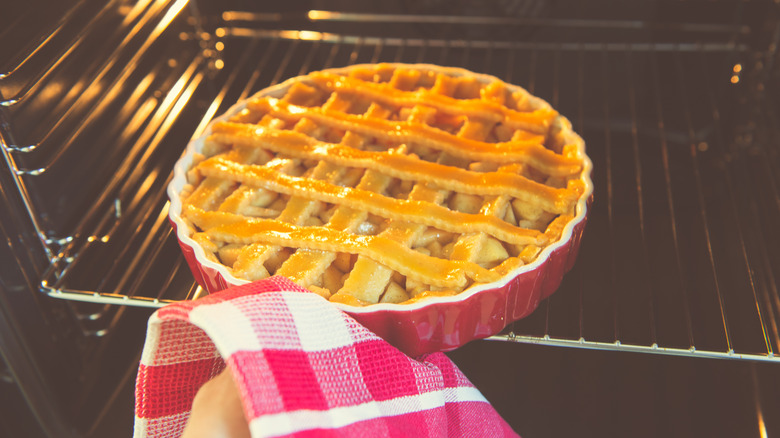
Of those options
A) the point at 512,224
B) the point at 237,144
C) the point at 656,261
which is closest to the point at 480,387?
the point at 512,224

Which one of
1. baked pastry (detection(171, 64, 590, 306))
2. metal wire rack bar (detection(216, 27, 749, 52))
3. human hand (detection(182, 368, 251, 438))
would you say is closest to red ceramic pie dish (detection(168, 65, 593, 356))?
baked pastry (detection(171, 64, 590, 306))

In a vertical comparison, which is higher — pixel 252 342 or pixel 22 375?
pixel 252 342

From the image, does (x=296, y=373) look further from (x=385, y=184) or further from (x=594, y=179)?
(x=594, y=179)

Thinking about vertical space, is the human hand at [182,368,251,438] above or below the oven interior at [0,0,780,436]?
below

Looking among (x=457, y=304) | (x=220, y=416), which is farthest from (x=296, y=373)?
(x=457, y=304)

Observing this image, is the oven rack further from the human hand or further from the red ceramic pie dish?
the human hand

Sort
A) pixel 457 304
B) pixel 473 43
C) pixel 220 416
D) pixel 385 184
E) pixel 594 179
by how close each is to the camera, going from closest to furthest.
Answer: pixel 220 416 < pixel 457 304 < pixel 385 184 < pixel 594 179 < pixel 473 43

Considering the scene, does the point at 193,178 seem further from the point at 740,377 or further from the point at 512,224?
the point at 740,377
